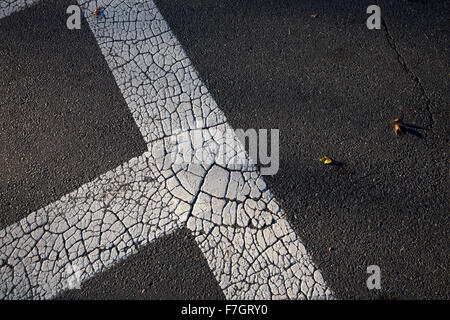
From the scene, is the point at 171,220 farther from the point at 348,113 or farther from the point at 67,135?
the point at 348,113

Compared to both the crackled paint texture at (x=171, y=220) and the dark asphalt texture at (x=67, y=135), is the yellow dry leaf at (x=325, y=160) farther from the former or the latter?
the dark asphalt texture at (x=67, y=135)

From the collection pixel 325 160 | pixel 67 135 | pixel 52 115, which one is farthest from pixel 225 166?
pixel 52 115

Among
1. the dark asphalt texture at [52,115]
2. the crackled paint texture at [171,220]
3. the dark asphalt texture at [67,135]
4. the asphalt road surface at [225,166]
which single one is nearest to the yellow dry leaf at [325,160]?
the asphalt road surface at [225,166]

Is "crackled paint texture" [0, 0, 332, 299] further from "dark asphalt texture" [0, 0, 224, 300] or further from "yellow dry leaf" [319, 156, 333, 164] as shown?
"yellow dry leaf" [319, 156, 333, 164]

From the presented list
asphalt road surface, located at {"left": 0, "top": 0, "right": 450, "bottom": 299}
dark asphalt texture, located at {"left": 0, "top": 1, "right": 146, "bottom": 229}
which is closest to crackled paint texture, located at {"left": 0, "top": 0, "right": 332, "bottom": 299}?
asphalt road surface, located at {"left": 0, "top": 0, "right": 450, "bottom": 299}
